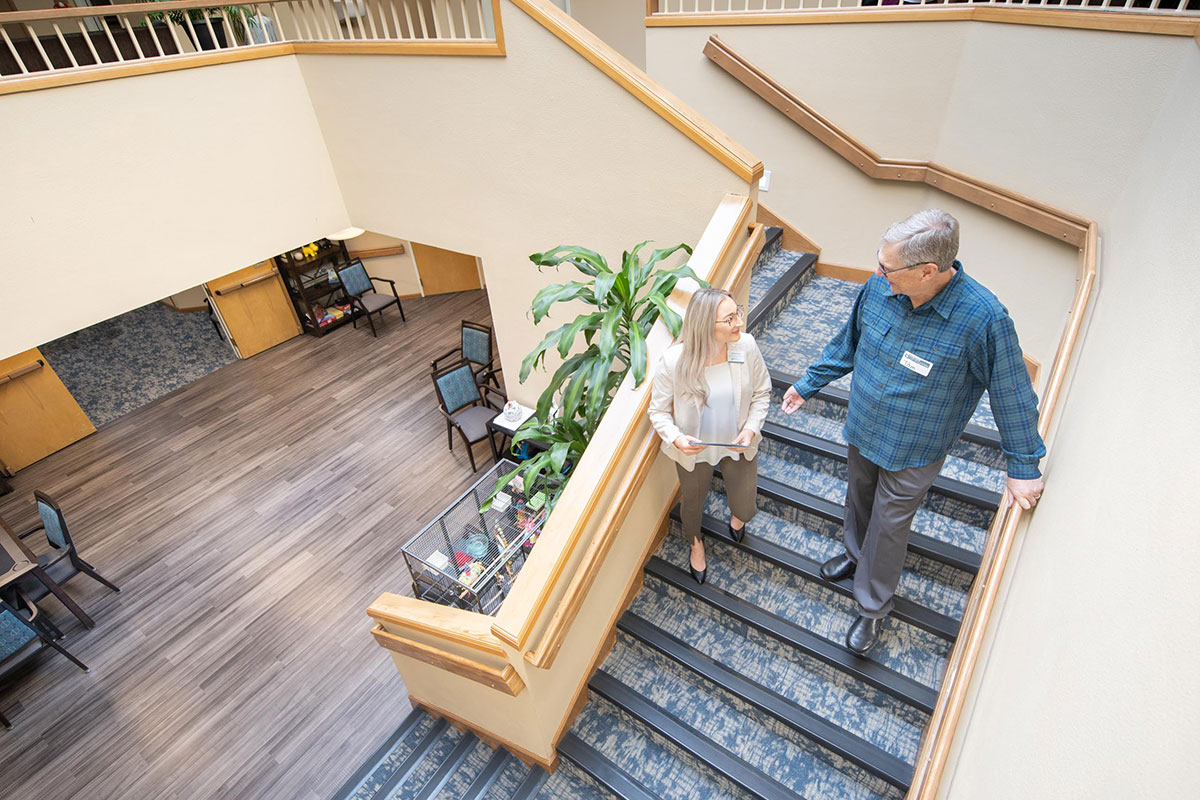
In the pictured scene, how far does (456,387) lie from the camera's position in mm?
6473

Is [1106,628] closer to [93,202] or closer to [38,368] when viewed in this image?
[93,202]

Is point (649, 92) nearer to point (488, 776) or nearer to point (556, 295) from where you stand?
point (556, 295)

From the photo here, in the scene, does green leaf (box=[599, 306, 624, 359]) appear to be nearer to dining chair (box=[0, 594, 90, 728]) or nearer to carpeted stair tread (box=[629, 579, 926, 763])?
carpeted stair tread (box=[629, 579, 926, 763])

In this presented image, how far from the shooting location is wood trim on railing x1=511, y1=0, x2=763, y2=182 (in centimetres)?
308

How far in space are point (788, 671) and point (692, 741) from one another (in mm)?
505

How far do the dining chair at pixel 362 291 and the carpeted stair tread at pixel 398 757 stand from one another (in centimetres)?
678

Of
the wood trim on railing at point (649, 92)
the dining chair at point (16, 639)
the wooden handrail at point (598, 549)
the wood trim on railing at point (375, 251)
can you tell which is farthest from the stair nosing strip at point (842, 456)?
the wood trim on railing at point (375, 251)

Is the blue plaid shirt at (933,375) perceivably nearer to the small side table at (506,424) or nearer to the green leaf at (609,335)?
the green leaf at (609,335)

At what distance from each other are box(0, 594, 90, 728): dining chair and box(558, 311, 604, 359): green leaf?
460 cm

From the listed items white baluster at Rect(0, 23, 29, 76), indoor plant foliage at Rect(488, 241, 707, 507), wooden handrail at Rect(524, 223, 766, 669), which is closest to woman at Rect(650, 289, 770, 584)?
wooden handrail at Rect(524, 223, 766, 669)

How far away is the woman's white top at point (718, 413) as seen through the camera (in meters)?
2.24

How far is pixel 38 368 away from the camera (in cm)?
698

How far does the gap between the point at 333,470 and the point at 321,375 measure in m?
2.28

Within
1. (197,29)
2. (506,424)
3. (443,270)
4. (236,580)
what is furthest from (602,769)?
(443,270)
